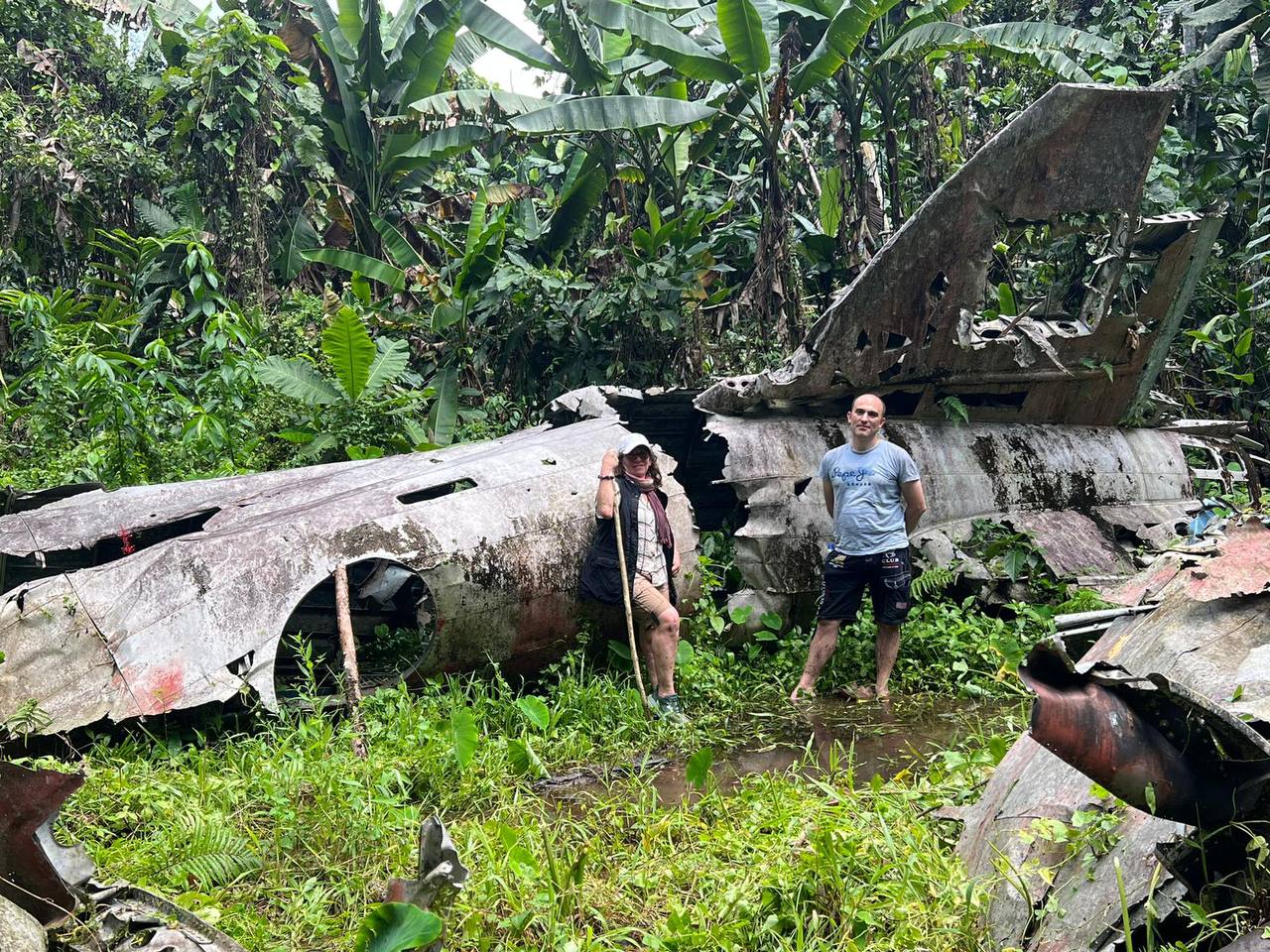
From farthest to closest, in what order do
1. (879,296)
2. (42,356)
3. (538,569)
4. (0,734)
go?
(42,356), (879,296), (538,569), (0,734)

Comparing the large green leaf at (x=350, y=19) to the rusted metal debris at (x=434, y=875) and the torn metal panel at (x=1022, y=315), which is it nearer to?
the torn metal panel at (x=1022, y=315)

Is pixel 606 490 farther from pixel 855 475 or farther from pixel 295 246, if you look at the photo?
pixel 295 246

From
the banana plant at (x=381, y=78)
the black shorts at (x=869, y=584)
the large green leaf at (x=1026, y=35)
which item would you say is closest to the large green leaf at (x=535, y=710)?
the black shorts at (x=869, y=584)

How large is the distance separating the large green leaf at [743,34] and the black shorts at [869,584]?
18.1 ft

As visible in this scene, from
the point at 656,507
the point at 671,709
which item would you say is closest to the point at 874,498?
the point at 656,507

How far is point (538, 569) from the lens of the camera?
6.17 meters

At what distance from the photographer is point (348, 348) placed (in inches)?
364

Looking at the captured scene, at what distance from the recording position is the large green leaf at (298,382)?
31.2 feet

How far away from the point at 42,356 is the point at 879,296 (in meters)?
6.51

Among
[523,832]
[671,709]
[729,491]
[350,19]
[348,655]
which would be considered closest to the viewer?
[523,832]

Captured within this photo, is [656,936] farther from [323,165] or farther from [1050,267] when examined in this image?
[323,165]

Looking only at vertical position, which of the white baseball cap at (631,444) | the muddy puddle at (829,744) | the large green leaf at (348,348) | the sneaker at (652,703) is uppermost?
the large green leaf at (348,348)

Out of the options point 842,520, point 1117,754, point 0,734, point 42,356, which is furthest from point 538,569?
point 42,356

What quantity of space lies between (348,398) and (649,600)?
4559 millimetres
